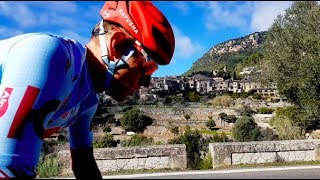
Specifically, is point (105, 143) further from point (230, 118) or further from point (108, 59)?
point (230, 118)

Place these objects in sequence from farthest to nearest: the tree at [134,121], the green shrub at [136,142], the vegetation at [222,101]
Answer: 1. the vegetation at [222,101]
2. the tree at [134,121]
3. the green shrub at [136,142]

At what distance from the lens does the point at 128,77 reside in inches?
62.6

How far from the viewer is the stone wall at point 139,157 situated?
9531 mm

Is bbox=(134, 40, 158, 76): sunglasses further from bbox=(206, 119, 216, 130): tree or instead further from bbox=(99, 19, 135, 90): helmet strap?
bbox=(206, 119, 216, 130): tree

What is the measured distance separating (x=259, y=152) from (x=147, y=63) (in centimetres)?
895

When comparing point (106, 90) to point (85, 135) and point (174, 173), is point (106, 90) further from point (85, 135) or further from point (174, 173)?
point (174, 173)

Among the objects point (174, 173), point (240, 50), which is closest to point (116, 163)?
point (174, 173)

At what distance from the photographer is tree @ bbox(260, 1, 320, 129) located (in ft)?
102

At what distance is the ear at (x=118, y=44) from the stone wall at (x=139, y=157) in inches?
318

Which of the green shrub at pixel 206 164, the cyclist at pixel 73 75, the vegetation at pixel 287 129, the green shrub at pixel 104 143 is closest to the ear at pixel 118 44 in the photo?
the cyclist at pixel 73 75

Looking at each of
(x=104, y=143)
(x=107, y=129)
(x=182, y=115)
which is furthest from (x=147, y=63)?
(x=182, y=115)

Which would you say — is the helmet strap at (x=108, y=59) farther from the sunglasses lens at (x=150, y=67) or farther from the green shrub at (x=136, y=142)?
the green shrub at (x=136, y=142)

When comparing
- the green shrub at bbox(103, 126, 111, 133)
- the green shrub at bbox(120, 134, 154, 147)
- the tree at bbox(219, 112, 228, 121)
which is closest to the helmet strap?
the green shrub at bbox(120, 134, 154, 147)

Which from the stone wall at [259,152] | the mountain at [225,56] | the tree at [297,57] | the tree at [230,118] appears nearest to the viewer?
the stone wall at [259,152]
